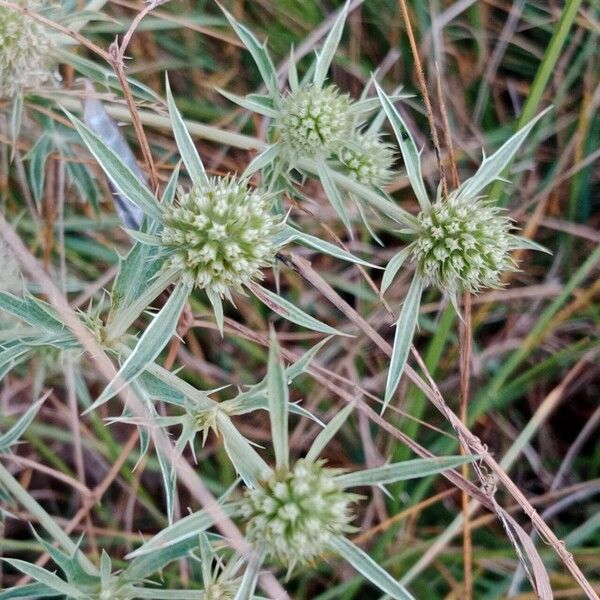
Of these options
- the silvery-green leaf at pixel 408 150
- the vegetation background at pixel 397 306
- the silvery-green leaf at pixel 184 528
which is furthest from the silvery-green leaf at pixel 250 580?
the vegetation background at pixel 397 306

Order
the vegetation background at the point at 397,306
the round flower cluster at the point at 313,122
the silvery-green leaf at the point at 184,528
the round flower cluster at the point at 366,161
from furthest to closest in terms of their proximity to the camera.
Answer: the vegetation background at the point at 397,306 < the round flower cluster at the point at 366,161 < the round flower cluster at the point at 313,122 < the silvery-green leaf at the point at 184,528

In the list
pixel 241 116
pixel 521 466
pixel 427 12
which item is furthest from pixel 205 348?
pixel 427 12

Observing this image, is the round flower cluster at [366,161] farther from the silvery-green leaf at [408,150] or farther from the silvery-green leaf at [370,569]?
the silvery-green leaf at [370,569]

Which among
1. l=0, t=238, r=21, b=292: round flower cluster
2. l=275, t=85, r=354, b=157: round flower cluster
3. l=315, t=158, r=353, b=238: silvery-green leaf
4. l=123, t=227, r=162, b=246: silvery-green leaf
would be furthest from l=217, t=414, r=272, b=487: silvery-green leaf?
l=0, t=238, r=21, b=292: round flower cluster

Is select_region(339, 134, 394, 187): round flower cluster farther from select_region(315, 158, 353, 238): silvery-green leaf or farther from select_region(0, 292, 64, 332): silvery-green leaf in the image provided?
select_region(0, 292, 64, 332): silvery-green leaf

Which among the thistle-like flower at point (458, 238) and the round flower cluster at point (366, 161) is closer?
the thistle-like flower at point (458, 238)

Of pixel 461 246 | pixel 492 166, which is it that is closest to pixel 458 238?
pixel 461 246
